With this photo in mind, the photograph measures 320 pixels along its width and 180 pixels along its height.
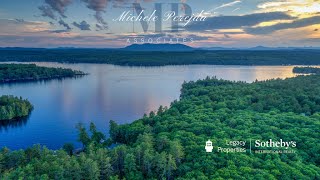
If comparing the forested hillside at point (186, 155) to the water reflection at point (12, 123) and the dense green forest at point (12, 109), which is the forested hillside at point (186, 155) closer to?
the water reflection at point (12, 123)

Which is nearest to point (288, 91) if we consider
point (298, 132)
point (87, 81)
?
point (298, 132)

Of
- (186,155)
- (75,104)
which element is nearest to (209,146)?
(186,155)

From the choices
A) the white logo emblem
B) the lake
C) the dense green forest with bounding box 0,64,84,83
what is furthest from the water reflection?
the dense green forest with bounding box 0,64,84,83

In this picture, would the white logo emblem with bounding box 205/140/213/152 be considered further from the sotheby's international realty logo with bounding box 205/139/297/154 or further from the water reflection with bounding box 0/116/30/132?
the water reflection with bounding box 0/116/30/132

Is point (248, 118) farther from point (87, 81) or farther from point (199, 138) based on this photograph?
point (87, 81)

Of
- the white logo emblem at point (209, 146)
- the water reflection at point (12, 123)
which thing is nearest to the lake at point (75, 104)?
the water reflection at point (12, 123)
